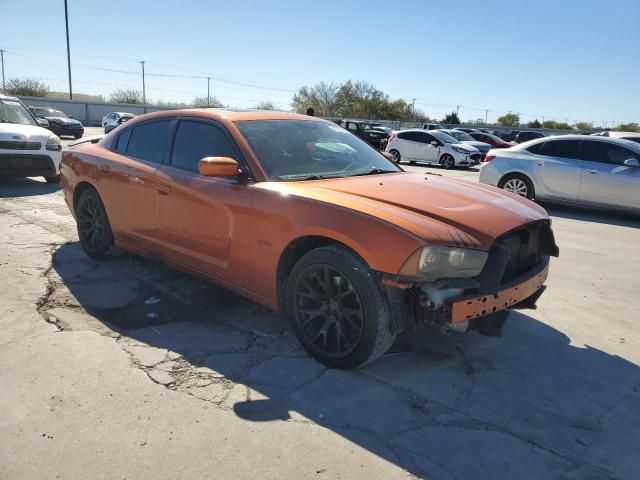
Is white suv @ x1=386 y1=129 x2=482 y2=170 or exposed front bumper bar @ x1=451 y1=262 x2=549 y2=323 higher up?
white suv @ x1=386 y1=129 x2=482 y2=170

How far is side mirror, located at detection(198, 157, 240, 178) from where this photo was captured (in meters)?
3.48

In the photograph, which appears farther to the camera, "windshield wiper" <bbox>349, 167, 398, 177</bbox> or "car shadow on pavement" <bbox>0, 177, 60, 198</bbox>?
"car shadow on pavement" <bbox>0, 177, 60, 198</bbox>

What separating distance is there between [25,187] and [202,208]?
25.6ft

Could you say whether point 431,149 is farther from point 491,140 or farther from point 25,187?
point 25,187

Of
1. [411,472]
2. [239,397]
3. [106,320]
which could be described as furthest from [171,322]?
[411,472]

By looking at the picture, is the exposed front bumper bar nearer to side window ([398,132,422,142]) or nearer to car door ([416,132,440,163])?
car door ([416,132,440,163])

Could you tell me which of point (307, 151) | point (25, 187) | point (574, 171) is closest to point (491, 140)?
point (574, 171)

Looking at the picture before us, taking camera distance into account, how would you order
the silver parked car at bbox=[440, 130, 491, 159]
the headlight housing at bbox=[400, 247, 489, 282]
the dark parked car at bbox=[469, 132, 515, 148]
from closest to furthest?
the headlight housing at bbox=[400, 247, 489, 282] < the silver parked car at bbox=[440, 130, 491, 159] < the dark parked car at bbox=[469, 132, 515, 148]

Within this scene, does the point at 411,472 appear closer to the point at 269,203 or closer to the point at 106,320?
the point at 269,203

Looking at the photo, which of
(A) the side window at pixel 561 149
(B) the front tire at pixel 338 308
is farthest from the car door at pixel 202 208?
(A) the side window at pixel 561 149

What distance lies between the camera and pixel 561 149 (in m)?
9.93

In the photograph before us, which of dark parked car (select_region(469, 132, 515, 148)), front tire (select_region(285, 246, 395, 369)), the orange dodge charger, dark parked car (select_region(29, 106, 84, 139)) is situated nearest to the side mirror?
the orange dodge charger

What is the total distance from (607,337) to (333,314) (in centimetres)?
231

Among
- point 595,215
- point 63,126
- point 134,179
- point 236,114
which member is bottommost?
point 595,215
